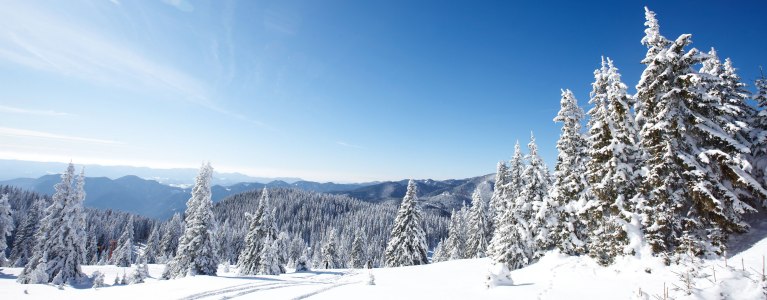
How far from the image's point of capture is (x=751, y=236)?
16.9m

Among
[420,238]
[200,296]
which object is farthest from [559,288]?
[420,238]

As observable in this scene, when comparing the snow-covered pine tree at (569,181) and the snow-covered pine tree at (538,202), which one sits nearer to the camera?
the snow-covered pine tree at (569,181)

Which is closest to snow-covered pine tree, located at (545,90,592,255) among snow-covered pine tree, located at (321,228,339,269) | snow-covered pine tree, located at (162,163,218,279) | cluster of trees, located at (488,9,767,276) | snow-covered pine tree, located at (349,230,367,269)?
cluster of trees, located at (488,9,767,276)

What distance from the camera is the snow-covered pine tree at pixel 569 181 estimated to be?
2448cm

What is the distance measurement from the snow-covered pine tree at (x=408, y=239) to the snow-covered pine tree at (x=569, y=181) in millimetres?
18638

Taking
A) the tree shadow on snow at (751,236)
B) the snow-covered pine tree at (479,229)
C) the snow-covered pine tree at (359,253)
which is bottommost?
the snow-covered pine tree at (359,253)

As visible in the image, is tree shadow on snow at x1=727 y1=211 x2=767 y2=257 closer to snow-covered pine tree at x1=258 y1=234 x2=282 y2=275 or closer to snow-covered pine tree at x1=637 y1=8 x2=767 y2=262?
snow-covered pine tree at x1=637 y1=8 x2=767 y2=262

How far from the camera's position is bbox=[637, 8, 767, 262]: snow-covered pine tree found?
51.4 feet

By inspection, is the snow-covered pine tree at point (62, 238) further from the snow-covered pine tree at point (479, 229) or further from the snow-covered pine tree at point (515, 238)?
the snow-covered pine tree at point (479, 229)

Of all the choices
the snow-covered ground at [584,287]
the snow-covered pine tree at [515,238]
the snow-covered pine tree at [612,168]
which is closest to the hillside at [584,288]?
the snow-covered ground at [584,287]

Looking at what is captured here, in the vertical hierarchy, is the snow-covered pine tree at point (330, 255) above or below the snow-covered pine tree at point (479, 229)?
below

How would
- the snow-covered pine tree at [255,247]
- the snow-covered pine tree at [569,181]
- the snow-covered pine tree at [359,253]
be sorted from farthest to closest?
the snow-covered pine tree at [359,253]
the snow-covered pine tree at [255,247]
the snow-covered pine tree at [569,181]

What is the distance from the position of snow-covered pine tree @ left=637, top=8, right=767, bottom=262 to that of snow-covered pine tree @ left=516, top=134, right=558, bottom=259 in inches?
385

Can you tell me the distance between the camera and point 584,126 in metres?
26.0
